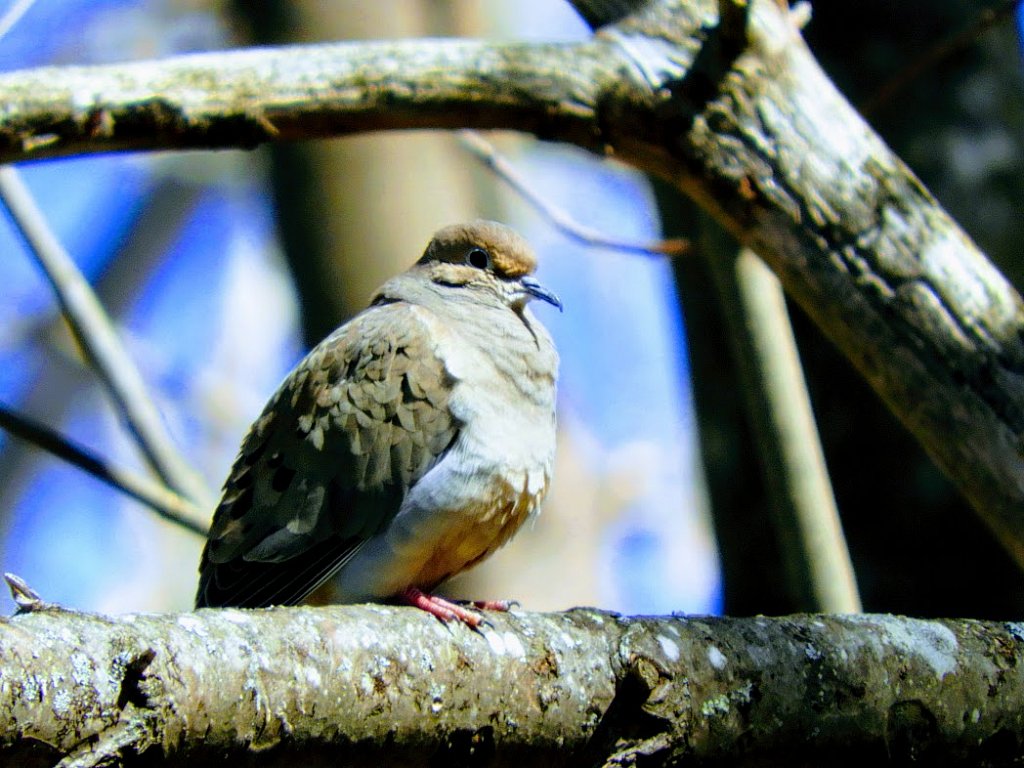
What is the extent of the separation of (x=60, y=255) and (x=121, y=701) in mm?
2602

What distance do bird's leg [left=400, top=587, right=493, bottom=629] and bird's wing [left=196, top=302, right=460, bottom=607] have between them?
1.09 ft

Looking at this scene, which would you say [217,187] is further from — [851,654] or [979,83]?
[851,654]

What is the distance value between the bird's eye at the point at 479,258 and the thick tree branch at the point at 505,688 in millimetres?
1833

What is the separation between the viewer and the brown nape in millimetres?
4086

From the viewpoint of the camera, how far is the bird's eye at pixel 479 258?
4.11 m

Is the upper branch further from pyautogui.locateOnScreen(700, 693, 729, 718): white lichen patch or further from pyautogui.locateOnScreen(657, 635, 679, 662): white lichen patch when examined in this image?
pyautogui.locateOnScreen(700, 693, 729, 718): white lichen patch

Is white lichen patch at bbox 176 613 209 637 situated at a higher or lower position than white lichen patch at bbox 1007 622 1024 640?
higher

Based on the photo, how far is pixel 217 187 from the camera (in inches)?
359

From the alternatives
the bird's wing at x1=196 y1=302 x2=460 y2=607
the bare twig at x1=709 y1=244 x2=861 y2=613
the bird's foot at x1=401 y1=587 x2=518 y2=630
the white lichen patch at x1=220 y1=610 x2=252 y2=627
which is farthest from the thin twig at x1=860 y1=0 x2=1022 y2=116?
the white lichen patch at x1=220 y1=610 x2=252 y2=627

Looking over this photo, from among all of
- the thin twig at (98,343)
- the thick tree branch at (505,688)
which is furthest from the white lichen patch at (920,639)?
the thin twig at (98,343)

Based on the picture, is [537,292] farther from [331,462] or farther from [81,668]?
[81,668]

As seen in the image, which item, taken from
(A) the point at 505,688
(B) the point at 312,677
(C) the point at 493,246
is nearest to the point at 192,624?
(B) the point at 312,677

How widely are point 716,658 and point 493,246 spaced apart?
1998 mm

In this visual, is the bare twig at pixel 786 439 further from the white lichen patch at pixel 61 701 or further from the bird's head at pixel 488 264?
the white lichen patch at pixel 61 701
